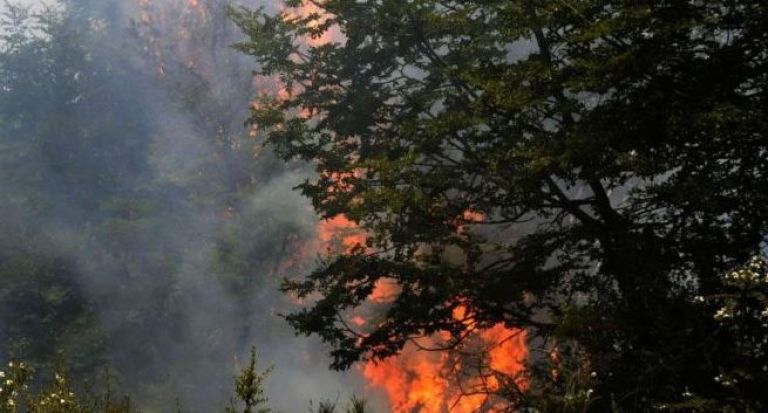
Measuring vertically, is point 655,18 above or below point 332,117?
below

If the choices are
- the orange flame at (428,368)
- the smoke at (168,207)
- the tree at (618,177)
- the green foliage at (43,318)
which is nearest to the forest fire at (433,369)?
the orange flame at (428,368)

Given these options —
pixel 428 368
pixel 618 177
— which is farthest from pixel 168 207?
pixel 618 177

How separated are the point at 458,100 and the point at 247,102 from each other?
1995 centimetres

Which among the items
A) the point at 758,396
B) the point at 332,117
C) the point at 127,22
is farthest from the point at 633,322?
the point at 127,22

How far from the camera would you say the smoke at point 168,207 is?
78.2 ft

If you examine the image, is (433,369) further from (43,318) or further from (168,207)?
(43,318)

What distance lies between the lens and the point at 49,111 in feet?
92.2

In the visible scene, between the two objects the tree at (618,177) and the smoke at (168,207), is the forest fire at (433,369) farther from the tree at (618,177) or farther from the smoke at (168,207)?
the tree at (618,177)

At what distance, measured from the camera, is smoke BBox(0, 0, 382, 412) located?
23844 millimetres

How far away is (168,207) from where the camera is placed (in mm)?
26531

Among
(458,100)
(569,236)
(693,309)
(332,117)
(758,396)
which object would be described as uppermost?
(332,117)

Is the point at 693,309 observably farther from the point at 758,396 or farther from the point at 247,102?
the point at 247,102

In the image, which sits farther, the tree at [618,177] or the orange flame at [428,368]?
the orange flame at [428,368]

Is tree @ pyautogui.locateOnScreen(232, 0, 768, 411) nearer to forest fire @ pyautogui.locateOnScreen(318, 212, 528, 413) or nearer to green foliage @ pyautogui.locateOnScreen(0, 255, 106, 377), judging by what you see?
forest fire @ pyautogui.locateOnScreen(318, 212, 528, 413)
